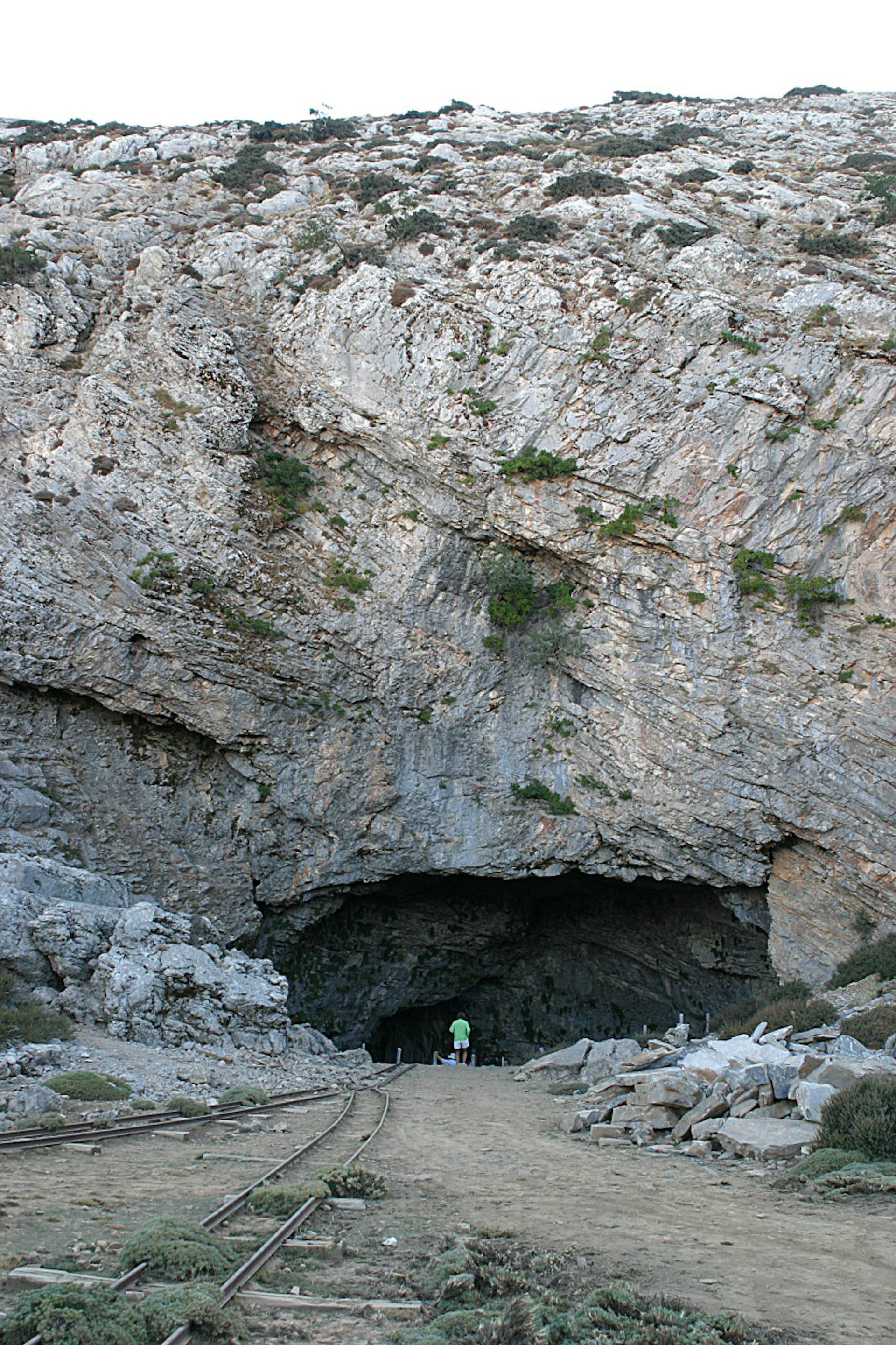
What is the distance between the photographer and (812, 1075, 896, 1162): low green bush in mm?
7660

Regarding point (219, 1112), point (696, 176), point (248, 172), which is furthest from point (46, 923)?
point (696, 176)

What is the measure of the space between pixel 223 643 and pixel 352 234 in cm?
1182

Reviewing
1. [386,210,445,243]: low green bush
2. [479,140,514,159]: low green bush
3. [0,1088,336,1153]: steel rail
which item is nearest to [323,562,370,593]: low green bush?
[386,210,445,243]: low green bush

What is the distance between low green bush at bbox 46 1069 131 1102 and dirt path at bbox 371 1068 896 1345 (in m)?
3.36

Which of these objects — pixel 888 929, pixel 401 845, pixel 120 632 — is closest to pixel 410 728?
pixel 401 845

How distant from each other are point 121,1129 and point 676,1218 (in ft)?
18.5

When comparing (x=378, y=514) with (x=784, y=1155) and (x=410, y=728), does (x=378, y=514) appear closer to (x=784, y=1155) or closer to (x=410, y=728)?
(x=410, y=728)

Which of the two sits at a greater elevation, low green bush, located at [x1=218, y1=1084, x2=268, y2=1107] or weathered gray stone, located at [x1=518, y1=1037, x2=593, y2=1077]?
low green bush, located at [x1=218, y1=1084, x2=268, y2=1107]

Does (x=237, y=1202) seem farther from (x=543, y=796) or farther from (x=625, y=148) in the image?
(x=625, y=148)

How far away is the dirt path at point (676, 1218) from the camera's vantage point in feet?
15.0

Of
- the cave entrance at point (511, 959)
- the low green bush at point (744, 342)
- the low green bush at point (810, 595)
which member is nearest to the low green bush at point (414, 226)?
the low green bush at point (744, 342)

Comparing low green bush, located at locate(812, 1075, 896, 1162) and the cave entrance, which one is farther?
the cave entrance

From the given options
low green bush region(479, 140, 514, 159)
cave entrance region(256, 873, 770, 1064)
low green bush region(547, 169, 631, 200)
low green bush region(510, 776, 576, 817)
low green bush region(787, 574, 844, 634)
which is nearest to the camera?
low green bush region(787, 574, 844, 634)

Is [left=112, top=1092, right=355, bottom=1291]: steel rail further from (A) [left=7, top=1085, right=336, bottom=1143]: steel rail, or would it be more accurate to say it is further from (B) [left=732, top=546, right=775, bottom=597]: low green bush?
(B) [left=732, top=546, right=775, bottom=597]: low green bush
